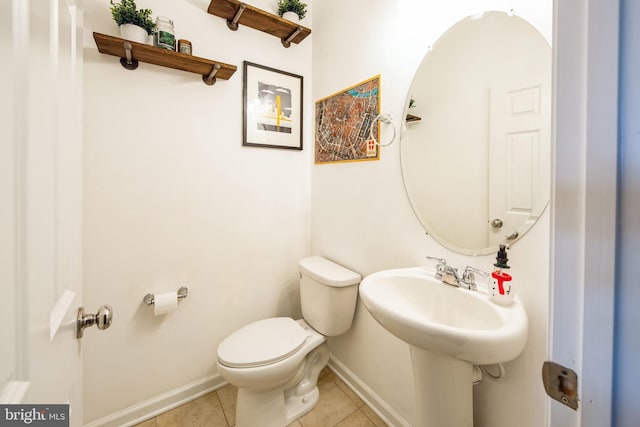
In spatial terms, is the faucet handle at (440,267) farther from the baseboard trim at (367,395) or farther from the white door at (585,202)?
the baseboard trim at (367,395)

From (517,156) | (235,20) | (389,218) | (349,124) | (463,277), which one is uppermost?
(235,20)

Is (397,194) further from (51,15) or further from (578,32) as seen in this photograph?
(51,15)

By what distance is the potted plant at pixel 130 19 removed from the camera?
111cm

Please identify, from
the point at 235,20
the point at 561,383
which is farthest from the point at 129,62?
the point at 561,383

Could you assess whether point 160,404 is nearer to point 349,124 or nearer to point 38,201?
point 38,201

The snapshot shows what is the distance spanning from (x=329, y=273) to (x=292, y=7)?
163 centimetres

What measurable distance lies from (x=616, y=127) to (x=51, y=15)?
35.8 inches

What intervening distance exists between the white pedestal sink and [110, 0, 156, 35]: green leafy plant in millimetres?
1550

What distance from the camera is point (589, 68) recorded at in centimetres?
30

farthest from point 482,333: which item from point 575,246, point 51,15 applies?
point 51,15

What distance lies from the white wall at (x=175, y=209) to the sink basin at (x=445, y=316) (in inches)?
37.3

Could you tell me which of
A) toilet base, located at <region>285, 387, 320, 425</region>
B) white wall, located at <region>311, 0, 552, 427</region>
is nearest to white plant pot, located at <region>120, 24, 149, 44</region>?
white wall, located at <region>311, 0, 552, 427</region>

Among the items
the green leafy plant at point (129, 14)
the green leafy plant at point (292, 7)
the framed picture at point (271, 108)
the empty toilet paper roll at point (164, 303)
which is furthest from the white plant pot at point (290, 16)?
the empty toilet paper roll at point (164, 303)

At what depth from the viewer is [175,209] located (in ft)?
4.47
